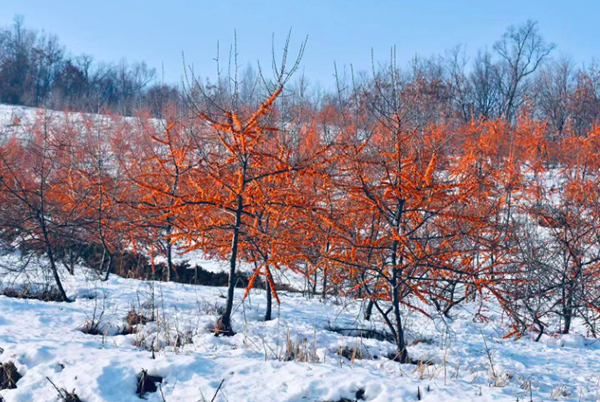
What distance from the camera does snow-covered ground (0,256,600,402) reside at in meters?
3.71

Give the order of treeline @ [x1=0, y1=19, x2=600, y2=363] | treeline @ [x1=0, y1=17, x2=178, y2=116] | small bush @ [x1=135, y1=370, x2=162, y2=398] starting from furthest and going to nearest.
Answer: treeline @ [x1=0, y1=17, x2=178, y2=116]
treeline @ [x1=0, y1=19, x2=600, y2=363]
small bush @ [x1=135, y1=370, x2=162, y2=398]

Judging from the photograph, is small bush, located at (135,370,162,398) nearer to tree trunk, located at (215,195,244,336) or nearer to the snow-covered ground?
the snow-covered ground

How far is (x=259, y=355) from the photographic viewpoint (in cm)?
512

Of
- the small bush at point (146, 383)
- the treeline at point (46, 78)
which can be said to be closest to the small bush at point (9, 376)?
the small bush at point (146, 383)

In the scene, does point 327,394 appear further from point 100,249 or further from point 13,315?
point 100,249

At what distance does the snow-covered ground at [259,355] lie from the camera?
371 cm

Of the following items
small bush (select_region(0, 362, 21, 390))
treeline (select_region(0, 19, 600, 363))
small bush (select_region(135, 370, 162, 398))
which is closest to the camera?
small bush (select_region(135, 370, 162, 398))

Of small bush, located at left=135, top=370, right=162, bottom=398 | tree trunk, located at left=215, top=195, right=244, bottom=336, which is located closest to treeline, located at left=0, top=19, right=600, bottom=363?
tree trunk, located at left=215, top=195, right=244, bottom=336

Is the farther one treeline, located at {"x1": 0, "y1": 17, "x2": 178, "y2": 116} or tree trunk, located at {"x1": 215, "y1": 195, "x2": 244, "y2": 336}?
treeline, located at {"x1": 0, "y1": 17, "x2": 178, "y2": 116}

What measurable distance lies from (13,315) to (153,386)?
3548mm

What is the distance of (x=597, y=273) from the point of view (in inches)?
322

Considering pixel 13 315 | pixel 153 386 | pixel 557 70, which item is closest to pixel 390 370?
pixel 153 386

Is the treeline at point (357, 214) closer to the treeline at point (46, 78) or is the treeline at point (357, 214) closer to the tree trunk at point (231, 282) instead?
the tree trunk at point (231, 282)

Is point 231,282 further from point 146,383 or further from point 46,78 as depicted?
point 46,78
